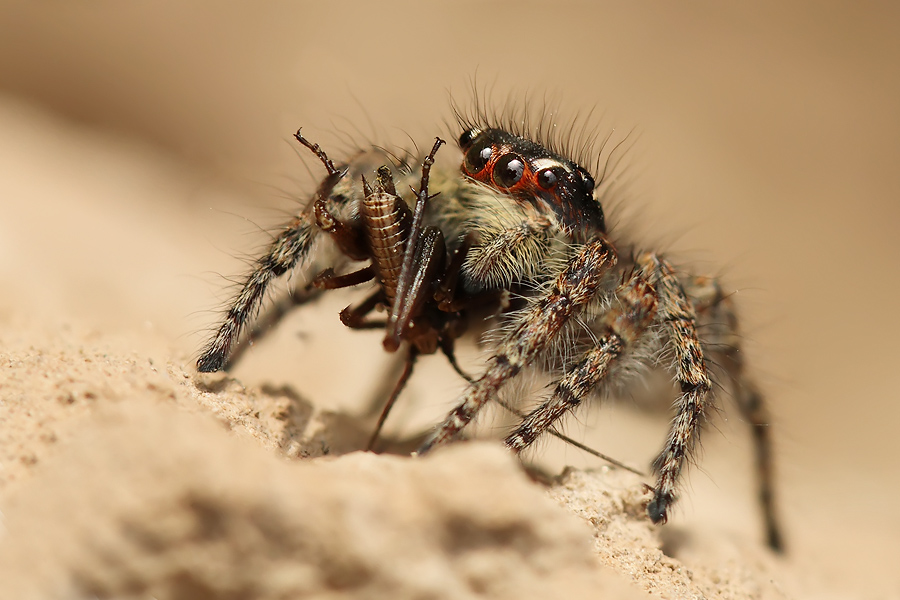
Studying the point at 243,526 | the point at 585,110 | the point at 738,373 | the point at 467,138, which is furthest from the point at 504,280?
the point at 585,110

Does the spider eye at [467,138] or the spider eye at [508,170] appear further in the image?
the spider eye at [467,138]

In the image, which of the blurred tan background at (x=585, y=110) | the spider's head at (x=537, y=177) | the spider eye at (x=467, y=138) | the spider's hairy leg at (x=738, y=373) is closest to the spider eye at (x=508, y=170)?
the spider's head at (x=537, y=177)

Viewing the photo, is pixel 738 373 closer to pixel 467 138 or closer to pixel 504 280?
pixel 504 280

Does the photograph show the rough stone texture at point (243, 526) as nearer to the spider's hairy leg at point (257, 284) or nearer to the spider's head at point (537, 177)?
the spider's hairy leg at point (257, 284)

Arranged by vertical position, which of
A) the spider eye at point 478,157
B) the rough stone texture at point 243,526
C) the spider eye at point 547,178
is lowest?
the rough stone texture at point 243,526

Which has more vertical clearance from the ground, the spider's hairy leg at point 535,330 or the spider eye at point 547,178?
the spider eye at point 547,178

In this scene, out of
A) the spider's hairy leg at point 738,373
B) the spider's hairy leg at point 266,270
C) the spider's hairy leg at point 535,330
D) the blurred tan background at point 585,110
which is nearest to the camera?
the spider's hairy leg at point 535,330

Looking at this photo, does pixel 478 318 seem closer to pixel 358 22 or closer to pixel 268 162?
pixel 268 162
